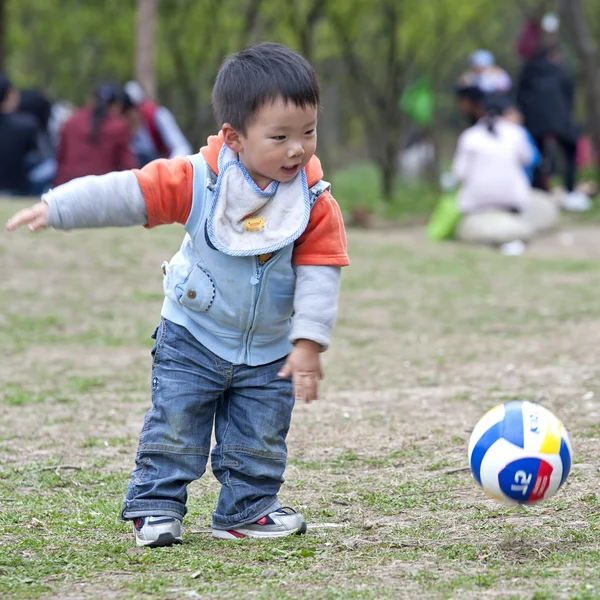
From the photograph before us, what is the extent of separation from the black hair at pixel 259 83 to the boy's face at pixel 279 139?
2cm

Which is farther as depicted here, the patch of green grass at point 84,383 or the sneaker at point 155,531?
the patch of green grass at point 84,383

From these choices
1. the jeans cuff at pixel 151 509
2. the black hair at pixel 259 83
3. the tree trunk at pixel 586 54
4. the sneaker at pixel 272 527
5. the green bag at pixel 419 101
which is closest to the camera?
the black hair at pixel 259 83

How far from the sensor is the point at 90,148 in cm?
1182

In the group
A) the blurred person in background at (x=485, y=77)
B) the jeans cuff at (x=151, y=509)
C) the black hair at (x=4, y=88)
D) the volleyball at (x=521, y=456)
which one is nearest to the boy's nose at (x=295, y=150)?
the volleyball at (x=521, y=456)

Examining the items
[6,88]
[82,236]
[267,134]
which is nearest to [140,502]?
[267,134]

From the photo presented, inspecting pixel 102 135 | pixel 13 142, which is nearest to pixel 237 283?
pixel 102 135

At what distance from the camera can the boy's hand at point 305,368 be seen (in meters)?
3.14

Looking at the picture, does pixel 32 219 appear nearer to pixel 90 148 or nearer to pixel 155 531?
pixel 155 531

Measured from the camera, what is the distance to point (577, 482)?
3.89 metres

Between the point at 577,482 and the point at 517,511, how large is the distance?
0.37 m

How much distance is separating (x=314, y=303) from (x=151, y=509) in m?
0.78

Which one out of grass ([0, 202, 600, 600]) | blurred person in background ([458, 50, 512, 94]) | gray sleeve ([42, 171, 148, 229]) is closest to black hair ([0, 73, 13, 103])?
grass ([0, 202, 600, 600])

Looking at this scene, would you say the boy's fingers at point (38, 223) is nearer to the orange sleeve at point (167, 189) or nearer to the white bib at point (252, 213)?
the orange sleeve at point (167, 189)

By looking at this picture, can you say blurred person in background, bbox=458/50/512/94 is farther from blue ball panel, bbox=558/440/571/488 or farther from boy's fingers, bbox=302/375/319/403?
boy's fingers, bbox=302/375/319/403
